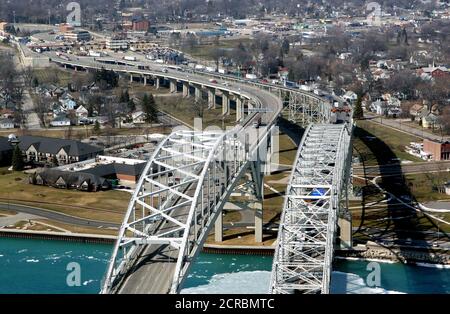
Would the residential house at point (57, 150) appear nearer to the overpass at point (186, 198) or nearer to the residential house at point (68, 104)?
the overpass at point (186, 198)

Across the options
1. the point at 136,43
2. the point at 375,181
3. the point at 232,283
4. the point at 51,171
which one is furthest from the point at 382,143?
the point at 136,43

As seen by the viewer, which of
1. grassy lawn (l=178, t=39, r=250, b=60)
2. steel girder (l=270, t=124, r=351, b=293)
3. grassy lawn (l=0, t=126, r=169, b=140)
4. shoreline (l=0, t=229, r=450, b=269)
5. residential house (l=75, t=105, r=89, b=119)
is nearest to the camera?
steel girder (l=270, t=124, r=351, b=293)

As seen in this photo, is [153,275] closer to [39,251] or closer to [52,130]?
[39,251]

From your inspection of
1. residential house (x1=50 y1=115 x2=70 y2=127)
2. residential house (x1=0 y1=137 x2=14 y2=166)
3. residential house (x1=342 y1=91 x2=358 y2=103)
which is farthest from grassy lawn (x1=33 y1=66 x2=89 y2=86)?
residential house (x1=0 y1=137 x2=14 y2=166)

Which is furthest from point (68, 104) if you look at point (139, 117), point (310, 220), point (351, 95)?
point (310, 220)

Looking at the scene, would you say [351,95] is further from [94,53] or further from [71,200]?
[94,53]

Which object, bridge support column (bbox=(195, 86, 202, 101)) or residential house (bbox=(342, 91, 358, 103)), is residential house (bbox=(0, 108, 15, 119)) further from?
residential house (bbox=(342, 91, 358, 103))

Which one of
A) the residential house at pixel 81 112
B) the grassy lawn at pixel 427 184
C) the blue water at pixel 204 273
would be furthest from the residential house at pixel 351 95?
the blue water at pixel 204 273
